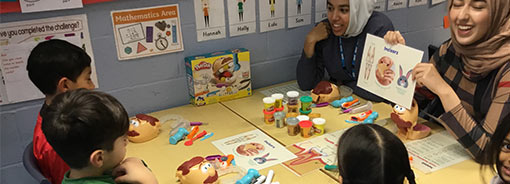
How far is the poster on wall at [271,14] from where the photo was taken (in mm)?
2244

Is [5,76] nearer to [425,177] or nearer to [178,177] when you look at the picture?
[178,177]

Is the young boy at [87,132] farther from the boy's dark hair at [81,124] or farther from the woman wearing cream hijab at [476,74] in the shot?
the woman wearing cream hijab at [476,74]

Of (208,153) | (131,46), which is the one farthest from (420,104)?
(131,46)

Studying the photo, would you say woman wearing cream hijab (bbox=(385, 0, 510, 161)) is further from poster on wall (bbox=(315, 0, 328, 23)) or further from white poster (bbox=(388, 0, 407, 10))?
white poster (bbox=(388, 0, 407, 10))

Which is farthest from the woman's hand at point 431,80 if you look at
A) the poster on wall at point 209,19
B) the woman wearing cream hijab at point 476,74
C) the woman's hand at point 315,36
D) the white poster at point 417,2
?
the white poster at point 417,2

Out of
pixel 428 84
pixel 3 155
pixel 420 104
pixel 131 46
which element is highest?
pixel 131 46

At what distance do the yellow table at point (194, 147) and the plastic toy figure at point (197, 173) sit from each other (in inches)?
3.0

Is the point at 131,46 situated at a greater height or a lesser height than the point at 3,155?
greater

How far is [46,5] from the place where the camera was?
1.76 metres

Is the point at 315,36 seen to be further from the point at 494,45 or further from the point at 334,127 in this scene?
the point at 494,45

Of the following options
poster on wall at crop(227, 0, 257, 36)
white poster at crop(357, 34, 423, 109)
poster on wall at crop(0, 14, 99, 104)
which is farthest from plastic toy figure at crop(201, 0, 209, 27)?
white poster at crop(357, 34, 423, 109)

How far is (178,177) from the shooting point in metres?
1.45

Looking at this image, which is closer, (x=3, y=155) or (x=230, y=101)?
(x=3, y=155)

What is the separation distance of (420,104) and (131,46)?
1.32m
